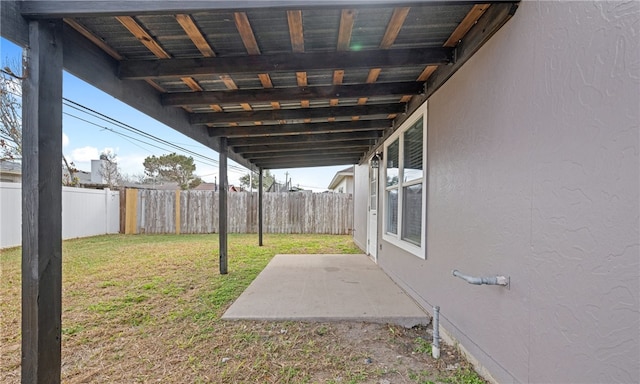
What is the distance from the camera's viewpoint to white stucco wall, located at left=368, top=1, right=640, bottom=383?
3.74 ft

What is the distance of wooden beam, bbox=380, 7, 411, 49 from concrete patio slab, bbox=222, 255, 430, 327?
8.54 ft

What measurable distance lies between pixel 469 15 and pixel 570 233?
1549 millimetres

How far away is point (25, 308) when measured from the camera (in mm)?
1564

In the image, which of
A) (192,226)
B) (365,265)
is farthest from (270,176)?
(365,265)

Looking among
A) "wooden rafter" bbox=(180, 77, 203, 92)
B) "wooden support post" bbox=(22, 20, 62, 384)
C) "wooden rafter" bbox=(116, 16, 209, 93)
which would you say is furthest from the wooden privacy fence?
"wooden support post" bbox=(22, 20, 62, 384)

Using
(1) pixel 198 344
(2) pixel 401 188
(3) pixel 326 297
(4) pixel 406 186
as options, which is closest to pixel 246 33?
(1) pixel 198 344

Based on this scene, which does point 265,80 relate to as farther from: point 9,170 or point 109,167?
point 109,167

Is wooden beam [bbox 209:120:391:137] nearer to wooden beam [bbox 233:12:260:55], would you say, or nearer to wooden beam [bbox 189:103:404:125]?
wooden beam [bbox 189:103:404:125]

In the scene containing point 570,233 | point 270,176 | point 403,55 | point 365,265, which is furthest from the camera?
point 270,176

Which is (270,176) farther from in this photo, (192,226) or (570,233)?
→ (570,233)

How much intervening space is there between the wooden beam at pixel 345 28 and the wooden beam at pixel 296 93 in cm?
75

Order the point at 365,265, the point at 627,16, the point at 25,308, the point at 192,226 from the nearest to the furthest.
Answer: the point at 627,16 < the point at 25,308 < the point at 365,265 < the point at 192,226

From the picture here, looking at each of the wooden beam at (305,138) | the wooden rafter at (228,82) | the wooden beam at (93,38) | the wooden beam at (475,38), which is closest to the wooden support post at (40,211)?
the wooden beam at (93,38)

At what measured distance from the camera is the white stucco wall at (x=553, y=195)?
1.14m
